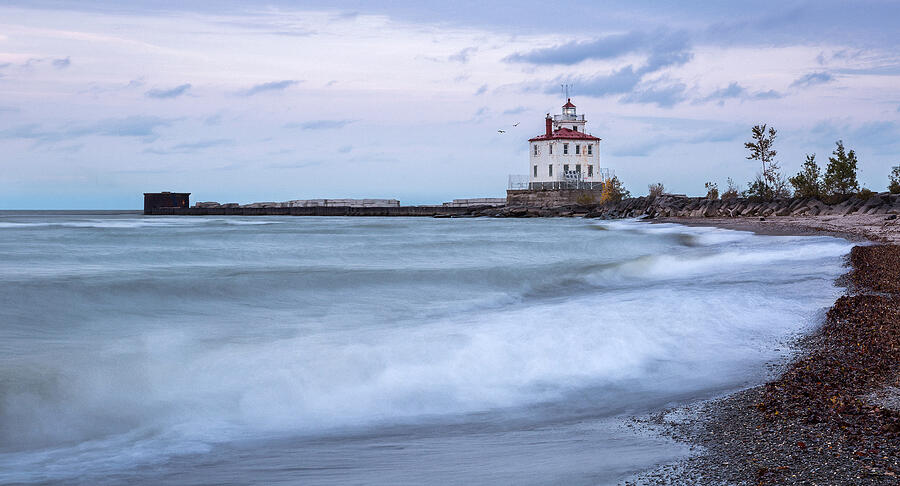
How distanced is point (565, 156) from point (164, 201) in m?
41.9

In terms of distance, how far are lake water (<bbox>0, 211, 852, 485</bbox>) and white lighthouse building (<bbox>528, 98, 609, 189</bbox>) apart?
41787 millimetres

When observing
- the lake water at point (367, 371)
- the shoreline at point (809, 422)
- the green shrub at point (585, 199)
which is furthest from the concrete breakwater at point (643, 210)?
the shoreline at point (809, 422)

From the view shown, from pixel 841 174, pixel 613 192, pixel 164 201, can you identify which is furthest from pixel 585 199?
pixel 164 201

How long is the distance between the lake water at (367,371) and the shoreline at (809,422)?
0.24 m

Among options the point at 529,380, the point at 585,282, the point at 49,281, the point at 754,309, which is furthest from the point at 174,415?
the point at 585,282

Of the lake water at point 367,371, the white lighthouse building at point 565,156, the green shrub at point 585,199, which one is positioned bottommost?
the lake water at point 367,371

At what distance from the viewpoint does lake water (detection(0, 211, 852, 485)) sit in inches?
141

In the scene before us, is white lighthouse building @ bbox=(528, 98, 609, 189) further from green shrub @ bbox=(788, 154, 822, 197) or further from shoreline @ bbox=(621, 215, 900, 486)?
shoreline @ bbox=(621, 215, 900, 486)

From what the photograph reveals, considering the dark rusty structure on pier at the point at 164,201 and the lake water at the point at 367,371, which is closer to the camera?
the lake water at the point at 367,371

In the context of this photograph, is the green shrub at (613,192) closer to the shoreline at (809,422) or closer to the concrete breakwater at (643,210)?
the concrete breakwater at (643,210)

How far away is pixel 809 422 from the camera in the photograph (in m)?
3.27

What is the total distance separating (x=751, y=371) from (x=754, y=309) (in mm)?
2485

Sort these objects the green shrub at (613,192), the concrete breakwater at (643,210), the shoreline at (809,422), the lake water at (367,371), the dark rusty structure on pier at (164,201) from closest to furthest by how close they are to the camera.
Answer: the shoreline at (809,422) → the lake water at (367,371) → the concrete breakwater at (643,210) → the green shrub at (613,192) → the dark rusty structure on pier at (164,201)

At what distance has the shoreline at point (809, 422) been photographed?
2715mm
